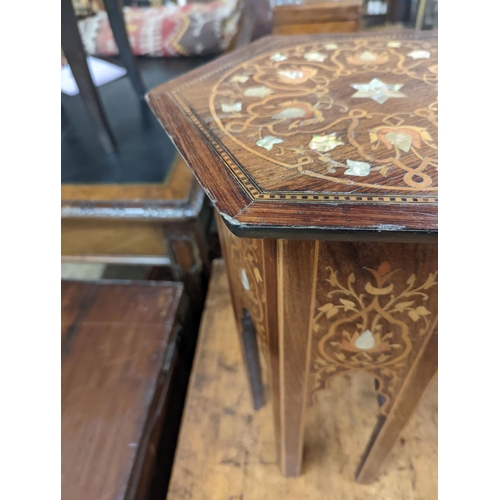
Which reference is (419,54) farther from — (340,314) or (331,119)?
(340,314)

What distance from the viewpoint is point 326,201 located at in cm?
38

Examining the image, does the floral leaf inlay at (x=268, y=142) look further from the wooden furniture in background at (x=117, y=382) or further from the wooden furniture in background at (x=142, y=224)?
the wooden furniture in background at (x=117, y=382)

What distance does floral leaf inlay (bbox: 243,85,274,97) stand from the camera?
0.57m

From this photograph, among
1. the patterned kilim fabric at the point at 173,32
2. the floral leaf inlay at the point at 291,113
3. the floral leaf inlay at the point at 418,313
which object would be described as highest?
the floral leaf inlay at the point at 291,113

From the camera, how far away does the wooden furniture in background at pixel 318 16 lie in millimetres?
1352

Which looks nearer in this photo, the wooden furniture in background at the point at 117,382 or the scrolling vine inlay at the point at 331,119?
the scrolling vine inlay at the point at 331,119

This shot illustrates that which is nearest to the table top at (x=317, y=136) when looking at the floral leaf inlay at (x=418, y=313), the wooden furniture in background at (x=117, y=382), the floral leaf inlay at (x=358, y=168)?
the floral leaf inlay at (x=358, y=168)

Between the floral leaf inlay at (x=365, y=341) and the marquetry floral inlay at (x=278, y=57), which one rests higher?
the marquetry floral inlay at (x=278, y=57)

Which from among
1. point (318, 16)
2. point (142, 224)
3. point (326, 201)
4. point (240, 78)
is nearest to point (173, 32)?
point (318, 16)

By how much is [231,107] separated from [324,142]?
16 cm

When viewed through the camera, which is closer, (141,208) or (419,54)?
(419,54)

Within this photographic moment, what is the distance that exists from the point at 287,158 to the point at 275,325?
8.7 inches

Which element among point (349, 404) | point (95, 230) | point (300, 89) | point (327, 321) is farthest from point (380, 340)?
point (95, 230)

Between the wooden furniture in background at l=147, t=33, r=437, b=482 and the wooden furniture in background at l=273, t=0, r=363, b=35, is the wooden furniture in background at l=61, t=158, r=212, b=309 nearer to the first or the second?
the wooden furniture in background at l=147, t=33, r=437, b=482
